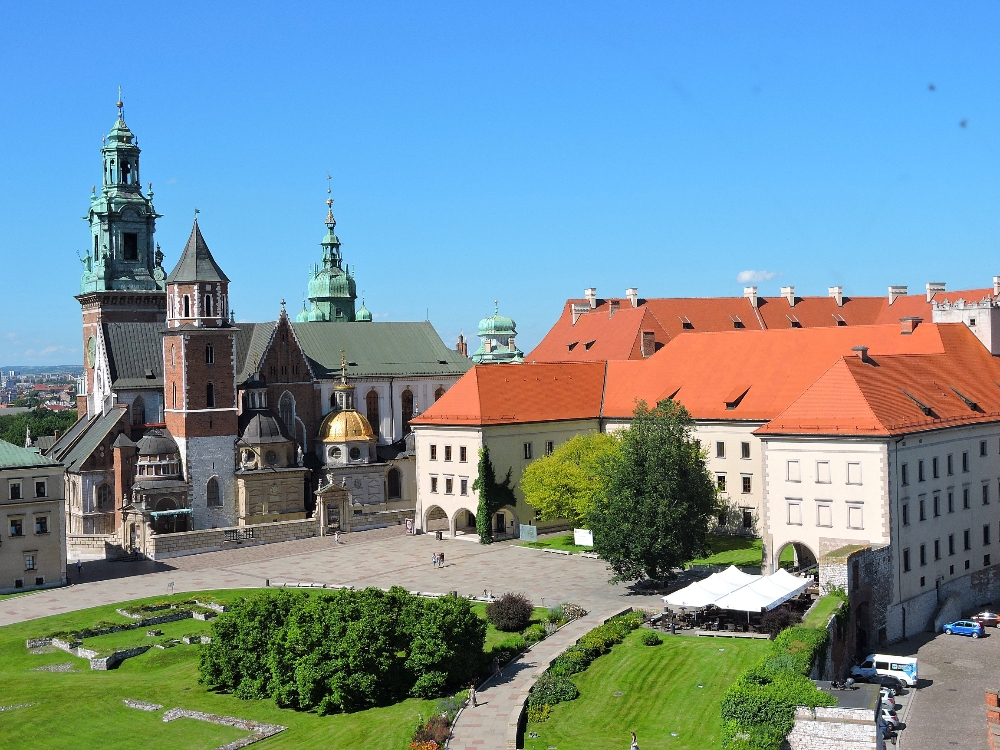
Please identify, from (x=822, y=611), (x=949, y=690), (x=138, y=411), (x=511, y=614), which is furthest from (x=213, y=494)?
(x=949, y=690)

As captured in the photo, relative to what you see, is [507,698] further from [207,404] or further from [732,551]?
[207,404]

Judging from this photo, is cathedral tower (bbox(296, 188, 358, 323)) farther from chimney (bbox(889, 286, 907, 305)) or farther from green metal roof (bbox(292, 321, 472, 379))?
chimney (bbox(889, 286, 907, 305))

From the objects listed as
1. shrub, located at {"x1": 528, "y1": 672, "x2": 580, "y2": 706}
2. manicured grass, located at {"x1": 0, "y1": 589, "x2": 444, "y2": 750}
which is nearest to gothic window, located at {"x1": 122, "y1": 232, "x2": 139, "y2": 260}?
manicured grass, located at {"x1": 0, "y1": 589, "x2": 444, "y2": 750}

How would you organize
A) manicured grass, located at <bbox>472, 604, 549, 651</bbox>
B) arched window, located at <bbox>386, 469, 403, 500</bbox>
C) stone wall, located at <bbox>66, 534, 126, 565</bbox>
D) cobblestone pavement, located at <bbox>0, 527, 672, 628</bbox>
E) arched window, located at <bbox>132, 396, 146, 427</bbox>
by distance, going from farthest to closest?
arched window, located at <bbox>386, 469, 403, 500</bbox>, arched window, located at <bbox>132, 396, 146, 427</bbox>, stone wall, located at <bbox>66, 534, 126, 565</bbox>, cobblestone pavement, located at <bbox>0, 527, 672, 628</bbox>, manicured grass, located at <bbox>472, 604, 549, 651</bbox>

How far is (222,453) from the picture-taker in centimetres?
8231

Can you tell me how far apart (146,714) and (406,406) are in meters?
57.6

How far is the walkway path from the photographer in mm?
37094

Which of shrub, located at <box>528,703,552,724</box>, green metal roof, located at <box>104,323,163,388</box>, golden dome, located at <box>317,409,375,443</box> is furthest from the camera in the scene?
golden dome, located at <box>317,409,375,443</box>

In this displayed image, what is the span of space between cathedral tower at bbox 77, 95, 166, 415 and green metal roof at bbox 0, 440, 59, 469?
28094 millimetres

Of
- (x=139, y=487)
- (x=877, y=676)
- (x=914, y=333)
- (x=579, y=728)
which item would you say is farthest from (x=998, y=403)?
(x=139, y=487)

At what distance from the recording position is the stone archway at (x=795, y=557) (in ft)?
184

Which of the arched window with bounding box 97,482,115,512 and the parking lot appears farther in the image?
the arched window with bounding box 97,482,115,512

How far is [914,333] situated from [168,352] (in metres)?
48.4

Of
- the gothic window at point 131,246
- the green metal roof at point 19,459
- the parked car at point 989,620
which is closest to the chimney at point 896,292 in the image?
the parked car at point 989,620
